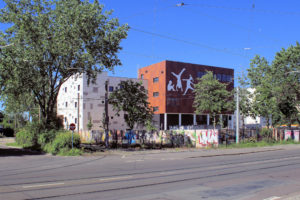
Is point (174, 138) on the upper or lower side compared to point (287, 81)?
lower

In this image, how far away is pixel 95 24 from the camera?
25.9 m

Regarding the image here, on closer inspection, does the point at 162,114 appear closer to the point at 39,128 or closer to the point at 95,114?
the point at 95,114

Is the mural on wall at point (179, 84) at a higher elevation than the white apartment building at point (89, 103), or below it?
higher

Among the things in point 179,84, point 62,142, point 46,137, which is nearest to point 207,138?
point 62,142

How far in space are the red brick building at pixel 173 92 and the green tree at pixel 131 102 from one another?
28.9 metres

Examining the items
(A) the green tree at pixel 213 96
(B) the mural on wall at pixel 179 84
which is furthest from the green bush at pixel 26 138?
(B) the mural on wall at pixel 179 84

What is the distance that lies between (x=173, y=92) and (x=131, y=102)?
3210 cm

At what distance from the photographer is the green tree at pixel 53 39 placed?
24.3 m

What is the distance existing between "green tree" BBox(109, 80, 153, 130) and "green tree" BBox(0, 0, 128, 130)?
773 cm

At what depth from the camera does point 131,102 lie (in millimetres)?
34719

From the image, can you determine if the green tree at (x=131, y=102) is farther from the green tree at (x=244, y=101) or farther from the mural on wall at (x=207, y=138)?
the green tree at (x=244, y=101)

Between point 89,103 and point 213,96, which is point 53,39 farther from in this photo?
point 89,103

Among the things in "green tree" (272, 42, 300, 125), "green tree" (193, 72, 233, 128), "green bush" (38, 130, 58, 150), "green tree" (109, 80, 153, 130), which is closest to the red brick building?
"green tree" (193, 72, 233, 128)

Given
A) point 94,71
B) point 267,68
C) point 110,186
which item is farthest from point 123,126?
point 110,186
